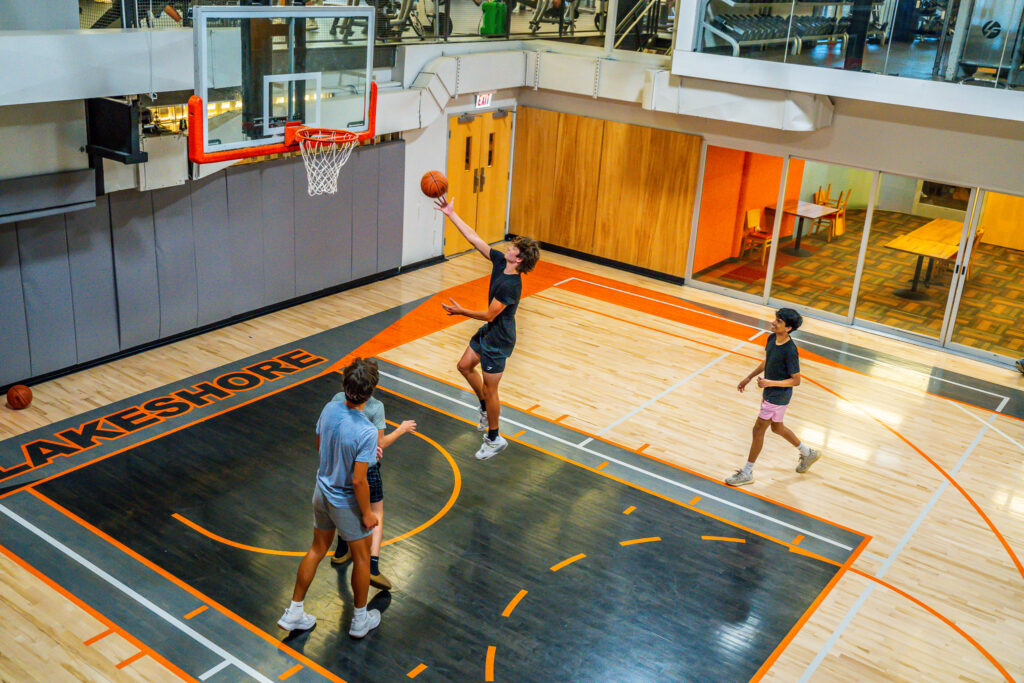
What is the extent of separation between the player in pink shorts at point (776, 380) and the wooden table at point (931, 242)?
5.12 m

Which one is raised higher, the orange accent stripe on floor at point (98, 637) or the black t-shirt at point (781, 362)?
the black t-shirt at point (781, 362)

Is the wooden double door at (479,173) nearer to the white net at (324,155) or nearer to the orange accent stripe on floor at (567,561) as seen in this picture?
the white net at (324,155)

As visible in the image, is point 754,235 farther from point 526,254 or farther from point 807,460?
point 526,254

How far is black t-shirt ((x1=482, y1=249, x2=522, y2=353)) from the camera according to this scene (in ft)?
25.5

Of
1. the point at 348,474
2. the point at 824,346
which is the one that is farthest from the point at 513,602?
the point at 824,346

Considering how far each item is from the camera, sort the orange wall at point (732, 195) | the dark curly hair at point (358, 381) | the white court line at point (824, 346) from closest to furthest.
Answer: the dark curly hair at point (358, 381) < the white court line at point (824, 346) < the orange wall at point (732, 195)

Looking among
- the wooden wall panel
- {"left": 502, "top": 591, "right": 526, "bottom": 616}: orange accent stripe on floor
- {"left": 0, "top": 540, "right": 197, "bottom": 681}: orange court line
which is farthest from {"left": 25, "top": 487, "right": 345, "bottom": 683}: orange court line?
the wooden wall panel

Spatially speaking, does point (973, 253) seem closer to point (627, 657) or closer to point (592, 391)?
point (592, 391)

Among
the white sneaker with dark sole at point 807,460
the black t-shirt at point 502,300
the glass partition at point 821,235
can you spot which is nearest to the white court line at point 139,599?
the black t-shirt at point 502,300

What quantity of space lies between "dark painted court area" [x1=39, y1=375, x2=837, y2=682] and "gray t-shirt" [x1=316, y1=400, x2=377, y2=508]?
1.27 meters

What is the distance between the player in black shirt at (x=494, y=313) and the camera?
7672 mm

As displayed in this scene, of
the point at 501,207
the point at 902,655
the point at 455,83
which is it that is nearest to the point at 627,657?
the point at 902,655

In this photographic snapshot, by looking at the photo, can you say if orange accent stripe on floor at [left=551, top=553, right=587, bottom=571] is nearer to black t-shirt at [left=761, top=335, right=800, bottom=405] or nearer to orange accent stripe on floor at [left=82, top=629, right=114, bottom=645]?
black t-shirt at [left=761, top=335, right=800, bottom=405]

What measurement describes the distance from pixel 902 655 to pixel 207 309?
27.7 ft
